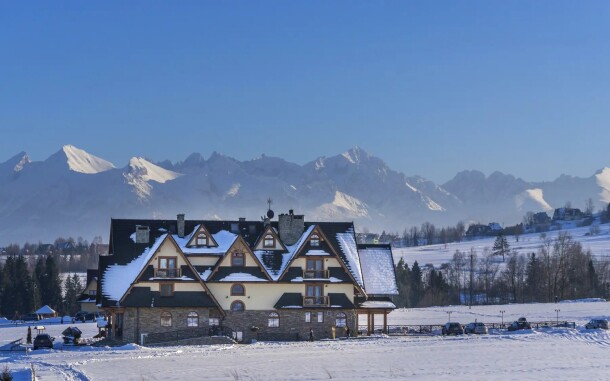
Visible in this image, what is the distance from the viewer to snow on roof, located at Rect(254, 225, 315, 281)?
76062mm

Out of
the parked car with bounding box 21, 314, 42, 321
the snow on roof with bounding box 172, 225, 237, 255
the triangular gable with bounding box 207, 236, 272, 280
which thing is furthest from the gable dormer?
the parked car with bounding box 21, 314, 42, 321

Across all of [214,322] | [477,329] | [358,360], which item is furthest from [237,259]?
[358,360]

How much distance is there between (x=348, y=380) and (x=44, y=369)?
15033mm

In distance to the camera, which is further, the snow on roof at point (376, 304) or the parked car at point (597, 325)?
the parked car at point (597, 325)

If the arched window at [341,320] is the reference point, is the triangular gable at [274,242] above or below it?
above

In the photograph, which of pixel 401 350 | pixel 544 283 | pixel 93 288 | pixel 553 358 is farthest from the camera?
pixel 544 283

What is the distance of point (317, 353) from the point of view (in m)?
59.8

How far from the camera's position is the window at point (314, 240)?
7738 centimetres

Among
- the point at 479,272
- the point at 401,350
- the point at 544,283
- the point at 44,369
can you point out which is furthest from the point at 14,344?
the point at 479,272

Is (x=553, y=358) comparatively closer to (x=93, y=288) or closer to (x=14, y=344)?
(x=14, y=344)

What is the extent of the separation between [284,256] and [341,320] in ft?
21.0

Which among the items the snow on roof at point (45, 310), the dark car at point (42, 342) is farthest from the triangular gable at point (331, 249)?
the snow on roof at point (45, 310)

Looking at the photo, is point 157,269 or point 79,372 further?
point 157,269

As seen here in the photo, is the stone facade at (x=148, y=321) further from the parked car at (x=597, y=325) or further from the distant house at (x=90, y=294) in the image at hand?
the distant house at (x=90, y=294)
